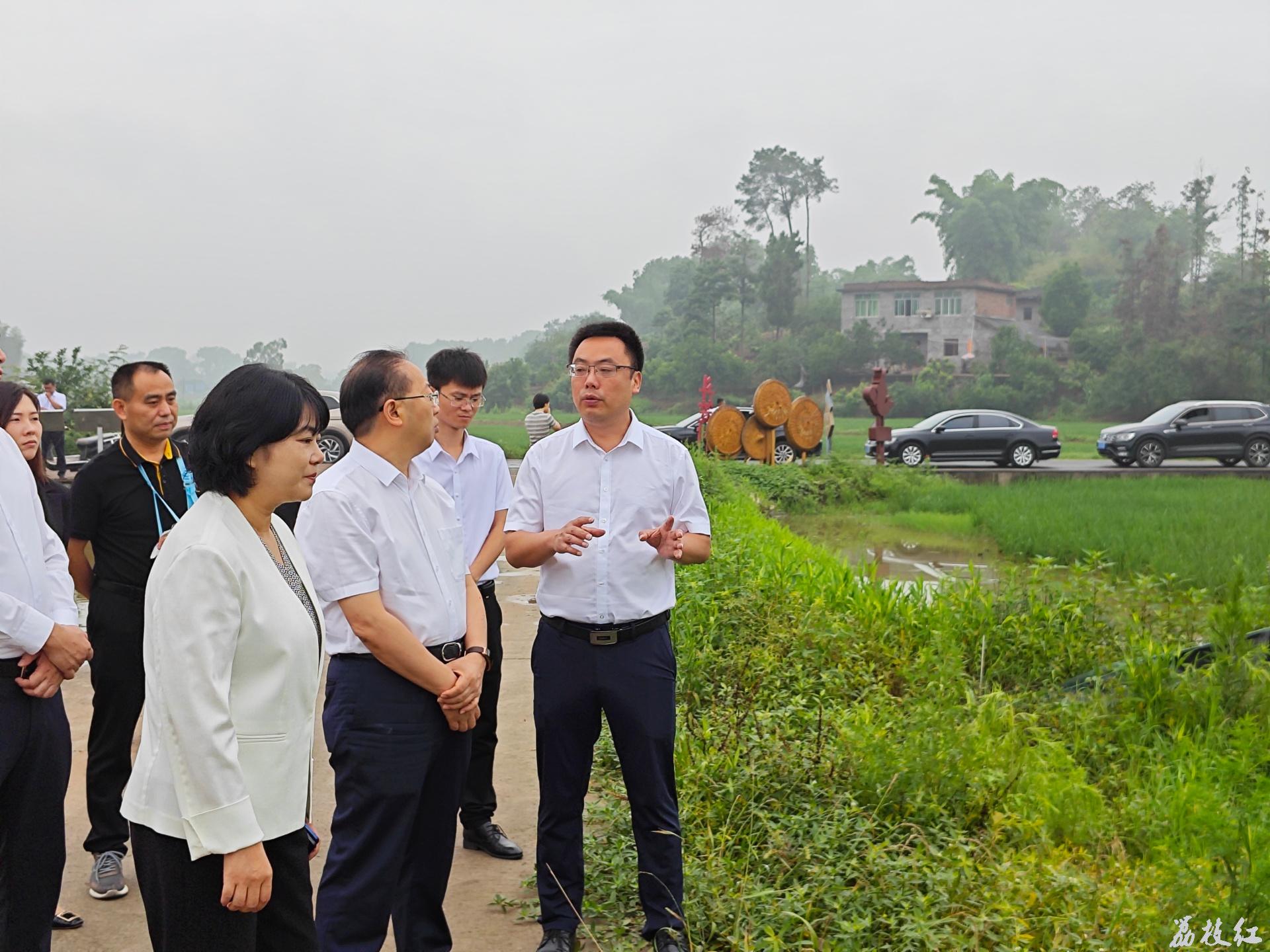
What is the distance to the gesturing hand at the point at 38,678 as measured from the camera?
251 cm

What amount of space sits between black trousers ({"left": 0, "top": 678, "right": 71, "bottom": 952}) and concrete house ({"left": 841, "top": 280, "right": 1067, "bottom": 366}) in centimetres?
4612

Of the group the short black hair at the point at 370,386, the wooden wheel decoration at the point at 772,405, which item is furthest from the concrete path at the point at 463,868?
the wooden wheel decoration at the point at 772,405

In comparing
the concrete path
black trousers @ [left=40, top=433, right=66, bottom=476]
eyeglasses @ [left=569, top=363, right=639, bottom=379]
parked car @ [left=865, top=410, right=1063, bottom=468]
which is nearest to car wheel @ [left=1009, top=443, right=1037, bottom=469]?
parked car @ [left=865, top=410, right=1063, bottom=468]

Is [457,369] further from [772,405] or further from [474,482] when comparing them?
[772,405]

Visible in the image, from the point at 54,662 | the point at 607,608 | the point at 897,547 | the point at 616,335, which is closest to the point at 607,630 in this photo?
the point at 607,608

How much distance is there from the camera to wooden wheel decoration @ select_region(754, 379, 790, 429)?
54.7 ft

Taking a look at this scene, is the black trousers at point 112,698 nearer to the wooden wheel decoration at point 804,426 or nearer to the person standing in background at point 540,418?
the person standing in background at point 540,418

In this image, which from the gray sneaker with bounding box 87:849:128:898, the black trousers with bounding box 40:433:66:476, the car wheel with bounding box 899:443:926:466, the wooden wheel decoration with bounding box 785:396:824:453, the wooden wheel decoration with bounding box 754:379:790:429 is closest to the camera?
the gray sneaker with bounding box 87:849:128:898

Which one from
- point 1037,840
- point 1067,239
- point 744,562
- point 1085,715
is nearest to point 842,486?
point 744,562

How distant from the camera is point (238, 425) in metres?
2.02

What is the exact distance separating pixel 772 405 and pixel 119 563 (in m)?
13.9

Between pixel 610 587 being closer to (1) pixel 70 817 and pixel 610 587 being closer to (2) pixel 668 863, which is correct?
(2) pixel 668 863

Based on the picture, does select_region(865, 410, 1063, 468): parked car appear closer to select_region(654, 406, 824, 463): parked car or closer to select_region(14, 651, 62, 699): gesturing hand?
select_region(654, 406, 824, 463): parked car

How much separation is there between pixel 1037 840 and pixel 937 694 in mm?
1205
